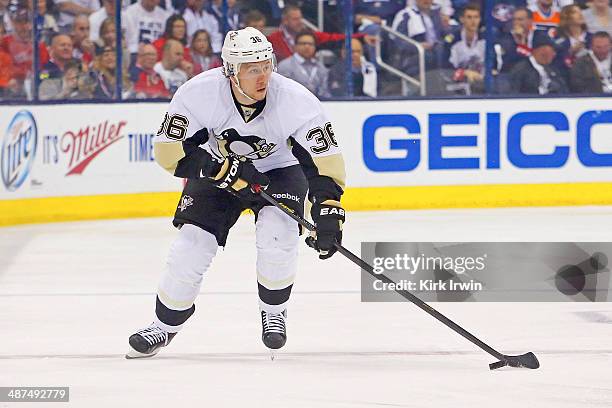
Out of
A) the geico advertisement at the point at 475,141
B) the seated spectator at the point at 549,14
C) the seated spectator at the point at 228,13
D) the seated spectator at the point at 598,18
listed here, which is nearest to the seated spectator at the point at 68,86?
the seated spectator at the point at 228,13

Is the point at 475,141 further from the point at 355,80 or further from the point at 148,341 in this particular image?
the point at 148,341

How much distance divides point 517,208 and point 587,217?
92 cm

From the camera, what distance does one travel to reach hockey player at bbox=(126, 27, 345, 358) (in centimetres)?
528

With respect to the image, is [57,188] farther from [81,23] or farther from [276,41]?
[276,41]

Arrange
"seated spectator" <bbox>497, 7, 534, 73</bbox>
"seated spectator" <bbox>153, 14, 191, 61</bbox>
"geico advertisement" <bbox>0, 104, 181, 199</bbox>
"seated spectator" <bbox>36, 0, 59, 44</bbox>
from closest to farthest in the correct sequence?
"geico advertisement" <bbox>0, 104, 181, 199</bbox> → "seated spectator" <bbox>36, 0, 59, 44</bbox> → "seated spectator" <bbox>153, 14, 191, 61</bbox> → "seated spectator" <bbox>497, 7, 534, 73</bbox>

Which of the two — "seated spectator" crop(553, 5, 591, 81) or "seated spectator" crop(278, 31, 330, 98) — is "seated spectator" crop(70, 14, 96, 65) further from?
"seated spectator" crop(553, 5, 591, 81)

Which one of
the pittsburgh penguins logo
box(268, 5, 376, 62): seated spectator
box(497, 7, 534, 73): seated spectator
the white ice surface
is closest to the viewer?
the white ice surface

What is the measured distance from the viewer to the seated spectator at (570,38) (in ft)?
39.0

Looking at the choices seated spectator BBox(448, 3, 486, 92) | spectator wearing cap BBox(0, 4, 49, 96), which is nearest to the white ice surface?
spectator wearing cap BBox(0, 4, 49, 96)

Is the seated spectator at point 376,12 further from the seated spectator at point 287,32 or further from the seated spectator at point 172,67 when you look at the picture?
the seated spectator at point 172,67

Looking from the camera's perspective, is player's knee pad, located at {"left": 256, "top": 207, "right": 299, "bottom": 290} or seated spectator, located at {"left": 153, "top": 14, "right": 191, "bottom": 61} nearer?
player's knee pad, located at {"left": 256, "top": 207, "right": 299, "bottom": 290}

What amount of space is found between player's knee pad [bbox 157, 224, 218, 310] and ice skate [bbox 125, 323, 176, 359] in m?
0.12

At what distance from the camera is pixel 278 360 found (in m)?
5.40

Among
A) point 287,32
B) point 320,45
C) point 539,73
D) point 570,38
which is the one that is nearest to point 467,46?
point 539,73
